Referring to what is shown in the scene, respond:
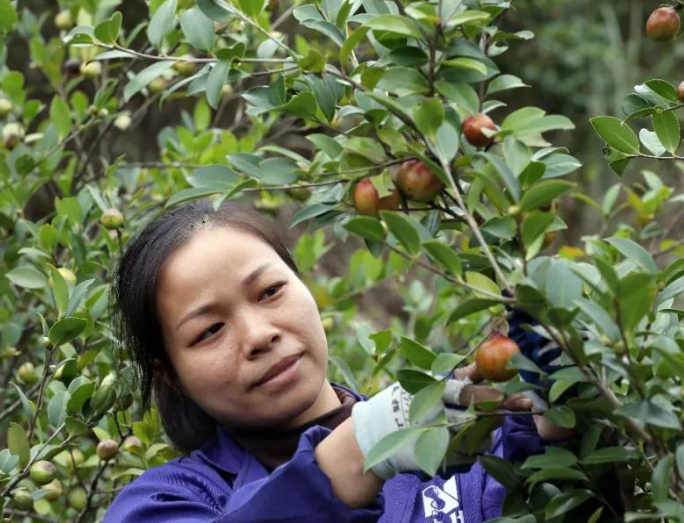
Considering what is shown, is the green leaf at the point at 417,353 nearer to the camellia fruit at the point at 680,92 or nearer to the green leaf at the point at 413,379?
the green leaf at the point at 413,379

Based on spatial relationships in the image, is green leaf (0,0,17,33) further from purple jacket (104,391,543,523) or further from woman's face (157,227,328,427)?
purple jacket (104,391,543,523)

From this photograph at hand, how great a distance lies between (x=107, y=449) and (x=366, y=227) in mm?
959

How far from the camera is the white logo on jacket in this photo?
1.68 m

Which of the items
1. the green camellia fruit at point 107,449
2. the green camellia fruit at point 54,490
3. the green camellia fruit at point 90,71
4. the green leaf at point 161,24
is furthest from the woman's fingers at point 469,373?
the green camellia fruit at point 90,71

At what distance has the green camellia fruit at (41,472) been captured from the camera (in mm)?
1761

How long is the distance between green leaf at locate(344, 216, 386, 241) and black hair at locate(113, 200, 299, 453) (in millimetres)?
642

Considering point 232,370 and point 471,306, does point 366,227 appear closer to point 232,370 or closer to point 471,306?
point 471,306

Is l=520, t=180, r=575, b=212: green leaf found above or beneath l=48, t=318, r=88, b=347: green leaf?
above

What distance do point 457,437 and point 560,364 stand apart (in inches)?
5.3

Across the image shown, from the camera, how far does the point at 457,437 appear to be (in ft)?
3.69

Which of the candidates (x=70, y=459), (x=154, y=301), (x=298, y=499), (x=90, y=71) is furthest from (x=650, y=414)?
(x=90, y=71)

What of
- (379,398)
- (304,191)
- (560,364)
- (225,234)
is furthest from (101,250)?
(560,364)

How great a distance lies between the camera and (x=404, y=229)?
108 cm

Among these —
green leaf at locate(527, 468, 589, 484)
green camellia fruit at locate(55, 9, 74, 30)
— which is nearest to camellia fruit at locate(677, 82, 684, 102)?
green leaf at locate(527, 468, 589, 484)
